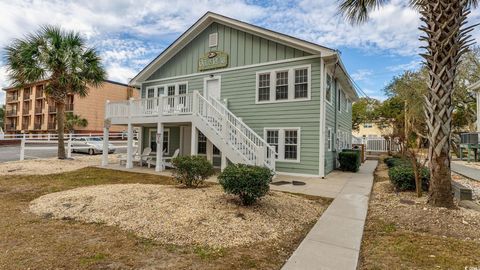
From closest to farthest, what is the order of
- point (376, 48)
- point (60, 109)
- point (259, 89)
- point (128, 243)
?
point (128, 243) → point (259, 89) → point (60, 109) → point (376, 48)

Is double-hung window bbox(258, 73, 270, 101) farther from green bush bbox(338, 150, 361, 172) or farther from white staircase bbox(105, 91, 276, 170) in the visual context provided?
green bush bbox(338, 150, 361, 172)

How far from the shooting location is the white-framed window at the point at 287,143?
12.3m

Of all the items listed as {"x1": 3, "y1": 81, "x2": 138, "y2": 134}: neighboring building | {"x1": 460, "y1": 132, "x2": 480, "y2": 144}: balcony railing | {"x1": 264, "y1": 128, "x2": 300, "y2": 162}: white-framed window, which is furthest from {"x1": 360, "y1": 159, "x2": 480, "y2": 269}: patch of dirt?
{"x1": 3, "y1": 81, "x2": 138, "y2": 134}: neighboring building

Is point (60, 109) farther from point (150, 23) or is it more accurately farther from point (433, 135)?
point (433, 135)

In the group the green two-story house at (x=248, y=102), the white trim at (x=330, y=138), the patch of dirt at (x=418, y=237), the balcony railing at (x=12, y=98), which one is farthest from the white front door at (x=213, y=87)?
the balcony railing at (x=12, y=98)

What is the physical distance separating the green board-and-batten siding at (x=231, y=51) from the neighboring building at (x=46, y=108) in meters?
21.9

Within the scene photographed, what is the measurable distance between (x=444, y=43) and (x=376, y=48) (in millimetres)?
15048

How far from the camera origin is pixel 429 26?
21.4 feet

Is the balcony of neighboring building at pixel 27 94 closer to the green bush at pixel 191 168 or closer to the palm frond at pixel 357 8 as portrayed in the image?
the green bush at pixel 191 168

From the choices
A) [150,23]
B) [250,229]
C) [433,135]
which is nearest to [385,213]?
[433,135]

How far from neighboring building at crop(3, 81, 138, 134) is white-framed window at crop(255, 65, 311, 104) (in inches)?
1066

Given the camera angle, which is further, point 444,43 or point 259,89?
point 259,89

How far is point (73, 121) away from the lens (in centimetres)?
3744

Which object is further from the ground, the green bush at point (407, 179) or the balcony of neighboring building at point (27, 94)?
the balcony of neighboring building at point (27, 94)
